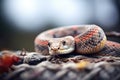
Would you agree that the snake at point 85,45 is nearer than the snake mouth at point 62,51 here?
No

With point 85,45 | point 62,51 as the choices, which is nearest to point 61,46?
point 62,51

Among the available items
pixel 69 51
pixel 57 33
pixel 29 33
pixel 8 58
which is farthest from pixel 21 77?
pixel 29 33

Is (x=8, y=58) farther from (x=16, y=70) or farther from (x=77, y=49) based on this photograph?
(x=77, y=49)

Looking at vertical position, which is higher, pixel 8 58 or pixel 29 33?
pixel 8 58

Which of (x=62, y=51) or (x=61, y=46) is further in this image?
(x=61, y=46)

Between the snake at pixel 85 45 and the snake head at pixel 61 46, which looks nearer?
the snake head at pixel 61 46

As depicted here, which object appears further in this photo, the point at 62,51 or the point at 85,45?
the point at 85,45

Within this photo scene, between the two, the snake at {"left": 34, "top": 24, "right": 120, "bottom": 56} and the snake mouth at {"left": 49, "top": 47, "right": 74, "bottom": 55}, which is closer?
the snake mouth at {"left": 49, "top": 47, "right": 74, "bottom": 55}

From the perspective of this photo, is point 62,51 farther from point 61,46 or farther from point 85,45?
point 85,45
